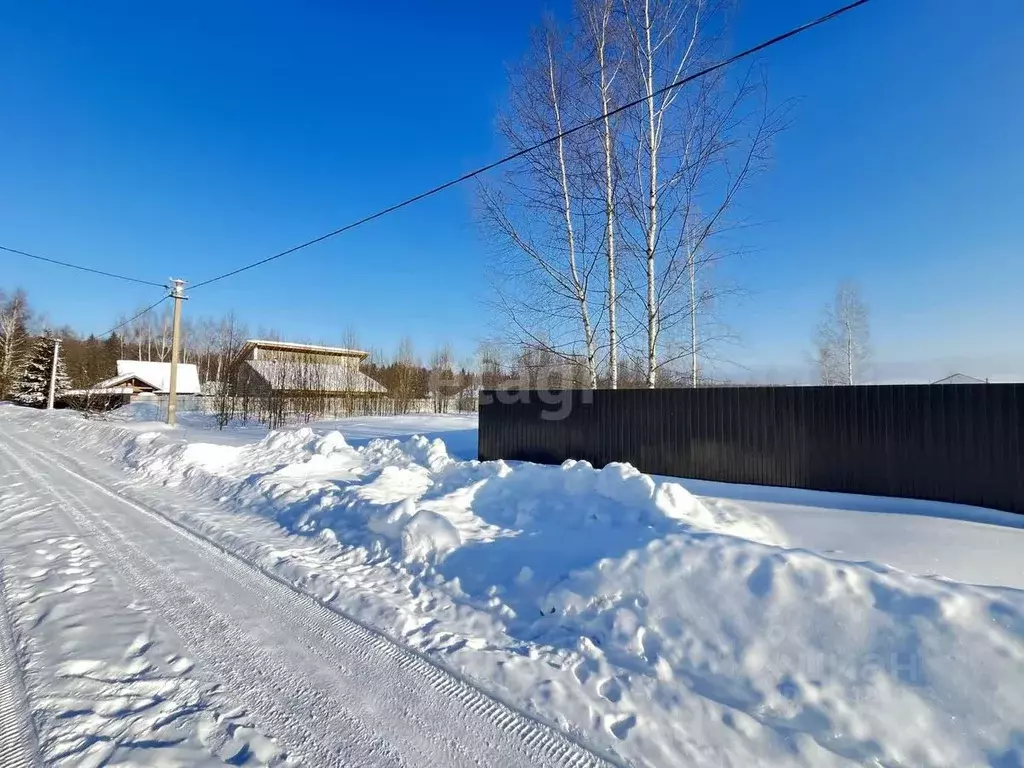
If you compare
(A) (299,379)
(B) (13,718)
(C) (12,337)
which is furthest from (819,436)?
(C) (12,337)

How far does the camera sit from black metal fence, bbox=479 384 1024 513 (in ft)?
18.3

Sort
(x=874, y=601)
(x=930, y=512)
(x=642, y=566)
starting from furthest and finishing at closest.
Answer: (x=930, y=512) → (x=642, y=566) → (x=874, y=601)

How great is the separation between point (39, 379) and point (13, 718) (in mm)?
45807

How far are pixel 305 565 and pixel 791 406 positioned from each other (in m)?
6.77

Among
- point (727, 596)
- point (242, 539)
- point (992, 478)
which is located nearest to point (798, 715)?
point (727, 596)

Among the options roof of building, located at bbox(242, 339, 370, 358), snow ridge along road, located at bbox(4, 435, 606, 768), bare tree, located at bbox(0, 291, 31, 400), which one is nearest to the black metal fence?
snow ridge along road, located at bbox(4, 435, 606, 768)

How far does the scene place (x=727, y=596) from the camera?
2.96m

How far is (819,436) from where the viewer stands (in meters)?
6.58

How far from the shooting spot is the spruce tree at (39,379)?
109 ft

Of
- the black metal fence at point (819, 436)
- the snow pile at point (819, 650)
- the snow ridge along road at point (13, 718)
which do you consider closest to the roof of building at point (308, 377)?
the black metal fence at point (819, 436)

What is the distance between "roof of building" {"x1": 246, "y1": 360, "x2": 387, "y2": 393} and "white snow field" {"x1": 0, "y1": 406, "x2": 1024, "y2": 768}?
803 inches

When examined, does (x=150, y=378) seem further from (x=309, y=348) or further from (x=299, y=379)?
(x=299, y=379)

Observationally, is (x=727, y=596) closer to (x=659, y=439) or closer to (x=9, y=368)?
(x=659, y=439)

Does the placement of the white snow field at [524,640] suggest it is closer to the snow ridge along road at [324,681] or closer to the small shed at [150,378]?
the snow ridge along road at [324,681]
